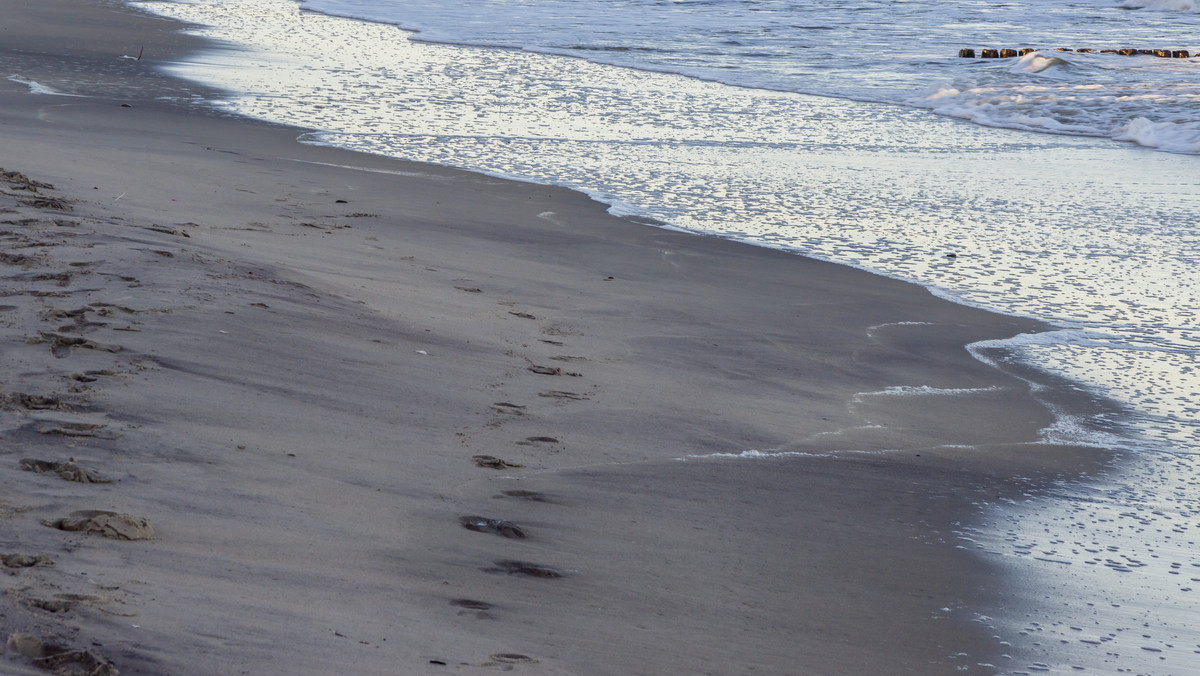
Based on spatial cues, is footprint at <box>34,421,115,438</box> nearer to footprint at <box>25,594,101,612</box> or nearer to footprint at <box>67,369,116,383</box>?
footprint at <box>67,369,116,383</box>

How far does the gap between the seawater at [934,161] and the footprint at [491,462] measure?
120 cm

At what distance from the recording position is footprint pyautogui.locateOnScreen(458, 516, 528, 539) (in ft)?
8.56

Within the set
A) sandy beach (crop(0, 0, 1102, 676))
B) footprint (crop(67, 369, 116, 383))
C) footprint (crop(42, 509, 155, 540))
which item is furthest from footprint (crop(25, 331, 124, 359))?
footprint (crop(42, 509, 155, 540))

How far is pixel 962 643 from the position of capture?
8.05 ft

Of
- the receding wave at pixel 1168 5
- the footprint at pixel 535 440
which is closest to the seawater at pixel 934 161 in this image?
the footprint at pixel 535 440

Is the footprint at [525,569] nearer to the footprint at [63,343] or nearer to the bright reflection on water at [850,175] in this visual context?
the footprint at [63,343]

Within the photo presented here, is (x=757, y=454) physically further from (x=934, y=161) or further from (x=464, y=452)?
(x=934, y=161)

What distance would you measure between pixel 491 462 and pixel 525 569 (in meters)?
0.60

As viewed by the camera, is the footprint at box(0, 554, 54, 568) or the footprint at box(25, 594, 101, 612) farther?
the footprint at box(0, 554, 54, 568)

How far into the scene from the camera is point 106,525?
A: 6.96 feet

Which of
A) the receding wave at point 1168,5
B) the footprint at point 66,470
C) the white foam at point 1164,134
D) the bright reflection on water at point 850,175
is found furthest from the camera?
the receding wave at point 1168,5

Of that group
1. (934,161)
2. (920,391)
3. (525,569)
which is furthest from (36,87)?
(525,569)

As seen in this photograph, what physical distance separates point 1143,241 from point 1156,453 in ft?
11.2

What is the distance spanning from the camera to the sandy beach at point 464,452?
2059 millimetres
